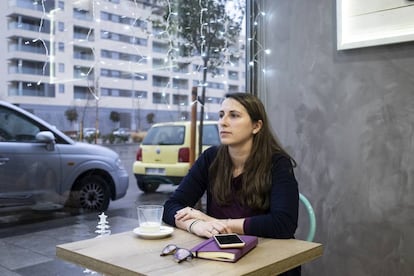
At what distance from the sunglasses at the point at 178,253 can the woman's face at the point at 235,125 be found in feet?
2.04

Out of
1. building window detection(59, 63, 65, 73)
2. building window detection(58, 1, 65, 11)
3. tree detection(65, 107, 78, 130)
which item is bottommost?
tree detection(65, 107, 78, 130)

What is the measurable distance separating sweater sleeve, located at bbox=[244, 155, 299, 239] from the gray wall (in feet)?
2.49

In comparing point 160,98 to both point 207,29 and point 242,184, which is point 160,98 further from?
point 242,184

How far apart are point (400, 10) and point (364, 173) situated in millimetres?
874

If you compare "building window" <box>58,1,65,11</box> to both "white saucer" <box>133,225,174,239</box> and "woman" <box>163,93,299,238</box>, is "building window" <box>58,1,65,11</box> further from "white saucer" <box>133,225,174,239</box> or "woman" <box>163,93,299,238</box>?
"white saucer" <box>133,225,174,239</box>

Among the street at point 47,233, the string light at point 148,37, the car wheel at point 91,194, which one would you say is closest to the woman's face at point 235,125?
the street at point 47,233

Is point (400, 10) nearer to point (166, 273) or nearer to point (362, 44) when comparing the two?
point (362, 44)

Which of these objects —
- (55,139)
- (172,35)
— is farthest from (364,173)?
(55,139)

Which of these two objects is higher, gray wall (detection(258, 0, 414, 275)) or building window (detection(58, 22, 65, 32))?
building window (detection(58, 22, 65, 32))

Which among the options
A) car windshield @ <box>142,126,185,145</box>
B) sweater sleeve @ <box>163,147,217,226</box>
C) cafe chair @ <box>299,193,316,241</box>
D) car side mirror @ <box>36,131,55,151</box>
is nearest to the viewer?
sweater sleeve @ <box>163,147,217,226</box>

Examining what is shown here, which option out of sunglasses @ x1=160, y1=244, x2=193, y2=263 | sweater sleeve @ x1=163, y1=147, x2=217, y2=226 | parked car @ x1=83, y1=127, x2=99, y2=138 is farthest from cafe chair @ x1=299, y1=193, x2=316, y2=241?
parked car @ x1=83, y1=127, x2=99, y2=138

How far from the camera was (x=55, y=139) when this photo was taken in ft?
8.80

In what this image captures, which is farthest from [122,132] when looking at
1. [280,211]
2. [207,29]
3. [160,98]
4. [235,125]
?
[280,211]

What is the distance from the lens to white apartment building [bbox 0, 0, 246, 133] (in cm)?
225
